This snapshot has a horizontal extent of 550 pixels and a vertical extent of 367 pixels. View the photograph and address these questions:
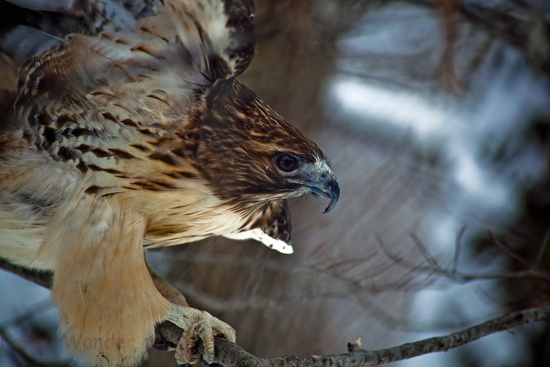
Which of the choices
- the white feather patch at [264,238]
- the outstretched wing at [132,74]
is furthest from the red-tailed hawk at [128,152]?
the white feather patch at [264,238]

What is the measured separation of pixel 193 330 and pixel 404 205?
669 mm

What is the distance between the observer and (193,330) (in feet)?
3.58

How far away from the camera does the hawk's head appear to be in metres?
0.99

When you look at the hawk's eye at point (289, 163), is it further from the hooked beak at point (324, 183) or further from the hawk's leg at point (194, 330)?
the hawk's leg at point (194, 330)

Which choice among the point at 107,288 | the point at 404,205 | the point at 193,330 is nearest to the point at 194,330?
the point at 193,330

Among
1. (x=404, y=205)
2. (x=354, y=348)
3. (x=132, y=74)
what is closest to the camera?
(x=132, y=74)

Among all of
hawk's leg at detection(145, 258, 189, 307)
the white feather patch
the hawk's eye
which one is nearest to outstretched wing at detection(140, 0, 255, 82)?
the hawk's eye

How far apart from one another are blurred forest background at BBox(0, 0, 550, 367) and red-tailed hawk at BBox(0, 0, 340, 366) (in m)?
0.22

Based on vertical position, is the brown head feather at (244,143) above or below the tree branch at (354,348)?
above

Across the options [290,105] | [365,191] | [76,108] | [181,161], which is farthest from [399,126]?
[76,108]

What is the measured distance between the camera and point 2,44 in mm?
924

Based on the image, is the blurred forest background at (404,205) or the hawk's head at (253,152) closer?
the hawk's head at (253,152)

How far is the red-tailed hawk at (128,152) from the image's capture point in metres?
0.92

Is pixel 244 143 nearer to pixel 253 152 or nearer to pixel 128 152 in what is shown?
pixel 253 152
